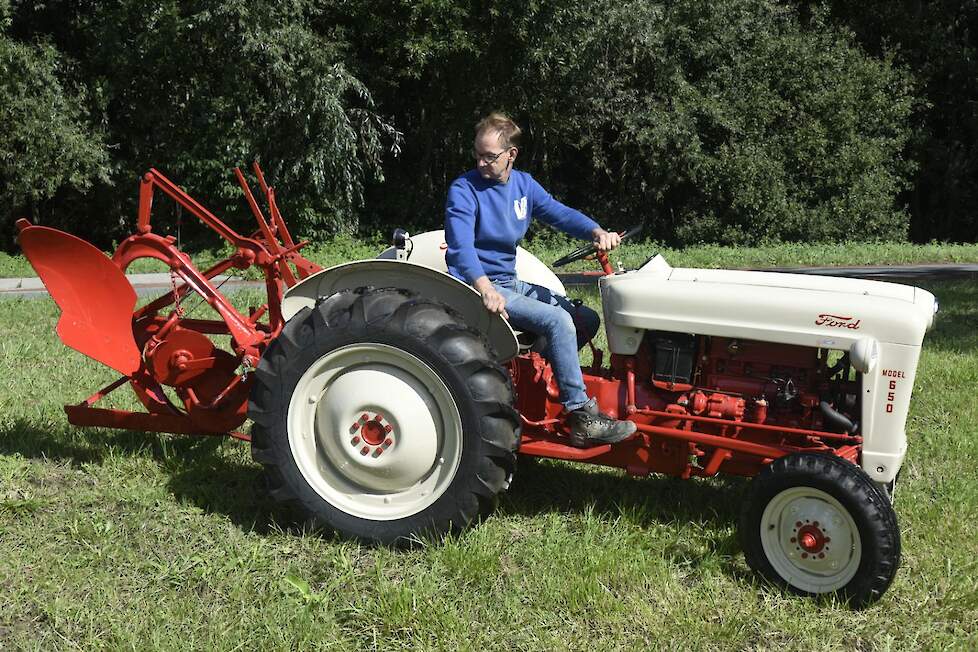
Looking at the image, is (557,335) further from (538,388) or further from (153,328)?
(153,328)

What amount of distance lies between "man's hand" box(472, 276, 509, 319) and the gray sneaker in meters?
0.55

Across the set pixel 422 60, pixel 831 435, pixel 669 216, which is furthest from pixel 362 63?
pixel 831 435


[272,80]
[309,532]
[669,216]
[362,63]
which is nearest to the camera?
[309,532]

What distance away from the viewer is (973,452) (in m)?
4.76

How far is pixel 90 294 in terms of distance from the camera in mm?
4207

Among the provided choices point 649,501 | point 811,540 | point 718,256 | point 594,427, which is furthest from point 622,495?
point 718,256

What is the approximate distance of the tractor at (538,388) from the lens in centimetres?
348

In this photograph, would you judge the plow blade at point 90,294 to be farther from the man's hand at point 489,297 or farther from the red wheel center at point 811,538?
the red wheel center at point 811,538

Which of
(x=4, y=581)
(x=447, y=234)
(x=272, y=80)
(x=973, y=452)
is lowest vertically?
(x=4, y=581)

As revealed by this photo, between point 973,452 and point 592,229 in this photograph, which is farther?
point 973,452

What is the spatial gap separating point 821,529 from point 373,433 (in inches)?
70.0

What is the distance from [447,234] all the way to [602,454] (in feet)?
3.81

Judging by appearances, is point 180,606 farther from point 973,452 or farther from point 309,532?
point 973,452

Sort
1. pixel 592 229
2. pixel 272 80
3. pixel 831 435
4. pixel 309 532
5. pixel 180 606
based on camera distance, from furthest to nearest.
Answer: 1. pixel 272 80
2. pixel 592 229
3. pixel 309 532
4. pixel 831 435
5. pixel 180 606
